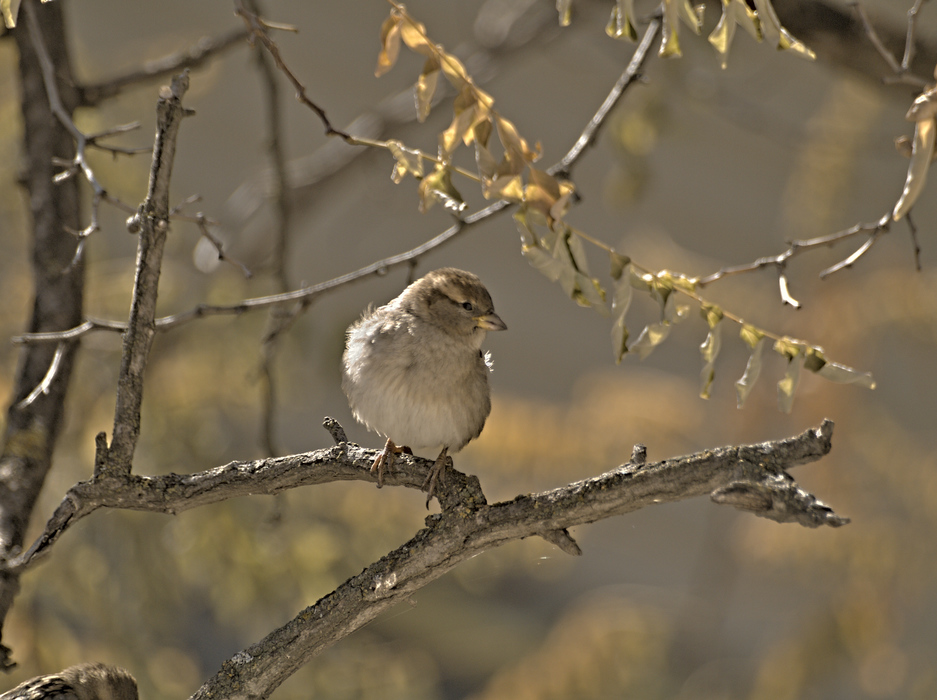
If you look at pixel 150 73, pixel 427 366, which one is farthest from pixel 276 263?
pixel 427 366

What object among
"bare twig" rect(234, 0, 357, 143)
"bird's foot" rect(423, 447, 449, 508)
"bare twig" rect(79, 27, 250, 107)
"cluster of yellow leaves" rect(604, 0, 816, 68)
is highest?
"bare twig" rect(79, 27, 250, 107)

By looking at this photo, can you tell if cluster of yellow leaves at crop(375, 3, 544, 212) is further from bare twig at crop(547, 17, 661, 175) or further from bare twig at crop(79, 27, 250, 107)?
bare twig at crop(79, 27, 250, 107)

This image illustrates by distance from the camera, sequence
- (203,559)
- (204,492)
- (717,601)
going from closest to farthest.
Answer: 1. (204,492)
2. (203,559)
3. (717,601)

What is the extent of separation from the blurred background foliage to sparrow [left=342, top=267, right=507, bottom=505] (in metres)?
0.31

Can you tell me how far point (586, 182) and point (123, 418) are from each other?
4253mm

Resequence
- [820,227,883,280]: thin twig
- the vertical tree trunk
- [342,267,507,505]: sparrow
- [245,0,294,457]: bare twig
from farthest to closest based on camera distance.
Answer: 1. [245,0,294,457]: bare twig
2. [342,267,507,505]: sparrow
3. the vertical tree trunk
4. [820,227,883,280]: thin twig

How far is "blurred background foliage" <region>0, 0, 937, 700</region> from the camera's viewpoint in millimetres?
2385

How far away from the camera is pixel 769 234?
5.11 meters

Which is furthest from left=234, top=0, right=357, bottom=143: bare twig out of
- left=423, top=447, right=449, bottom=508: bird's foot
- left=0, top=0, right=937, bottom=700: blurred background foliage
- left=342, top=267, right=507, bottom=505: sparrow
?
left=0, top=0, right=937, bottom=700: blurred background foliage

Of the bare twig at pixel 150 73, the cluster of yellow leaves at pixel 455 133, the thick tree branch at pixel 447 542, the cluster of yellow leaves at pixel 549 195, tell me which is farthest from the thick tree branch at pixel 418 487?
the bare twig at pixel 150 73

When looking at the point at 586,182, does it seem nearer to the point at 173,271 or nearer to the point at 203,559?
the point at 173,271

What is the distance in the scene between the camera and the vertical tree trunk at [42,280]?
1.37 m

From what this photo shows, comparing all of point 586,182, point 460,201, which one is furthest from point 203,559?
point 586,182

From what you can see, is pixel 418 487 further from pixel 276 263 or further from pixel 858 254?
pixel 276 263
